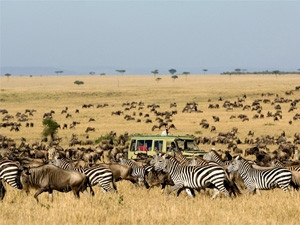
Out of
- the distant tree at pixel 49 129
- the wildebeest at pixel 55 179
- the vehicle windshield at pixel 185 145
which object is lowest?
the distant tree at pixel 49 129

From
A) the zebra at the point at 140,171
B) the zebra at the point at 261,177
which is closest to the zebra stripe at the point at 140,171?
the zebra at the point at 140,171

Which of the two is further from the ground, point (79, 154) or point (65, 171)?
point (65, 171)

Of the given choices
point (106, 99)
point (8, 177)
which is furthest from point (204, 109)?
Answer: point (8, 177)

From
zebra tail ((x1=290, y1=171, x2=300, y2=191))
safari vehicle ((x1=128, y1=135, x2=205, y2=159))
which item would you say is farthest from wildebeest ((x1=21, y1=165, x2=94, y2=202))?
safari vehicle ((x1=128, y1=135, x2=205, y2=159))

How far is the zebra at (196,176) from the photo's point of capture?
16.0 m

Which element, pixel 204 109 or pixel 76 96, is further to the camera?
pixel 76 96

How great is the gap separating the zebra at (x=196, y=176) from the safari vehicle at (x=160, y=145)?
4662mm

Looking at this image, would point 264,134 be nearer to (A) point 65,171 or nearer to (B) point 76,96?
(A) point 65,171

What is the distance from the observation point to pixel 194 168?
16.4m

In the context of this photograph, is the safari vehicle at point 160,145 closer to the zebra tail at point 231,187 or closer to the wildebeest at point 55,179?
the zebra tail at point 231,187

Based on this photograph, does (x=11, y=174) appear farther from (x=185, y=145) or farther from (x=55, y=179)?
(x=185, y=145)

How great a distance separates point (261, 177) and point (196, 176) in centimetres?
179

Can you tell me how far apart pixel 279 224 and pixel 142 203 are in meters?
3.87

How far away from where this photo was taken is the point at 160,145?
22.5 meters
